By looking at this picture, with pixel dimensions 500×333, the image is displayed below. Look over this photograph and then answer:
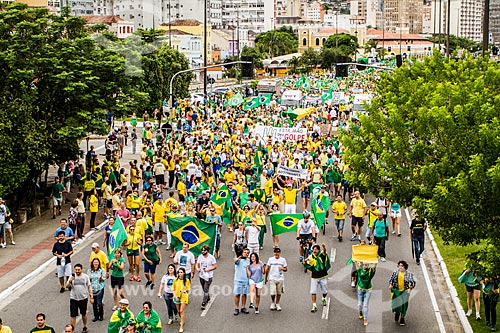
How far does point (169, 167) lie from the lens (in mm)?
33188

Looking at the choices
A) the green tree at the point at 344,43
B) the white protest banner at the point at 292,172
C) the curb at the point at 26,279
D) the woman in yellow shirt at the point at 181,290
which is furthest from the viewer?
the green tree at the point at 344,43

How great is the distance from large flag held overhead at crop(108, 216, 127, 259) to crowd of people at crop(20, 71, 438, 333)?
19.0 inches

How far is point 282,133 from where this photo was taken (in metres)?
37.1

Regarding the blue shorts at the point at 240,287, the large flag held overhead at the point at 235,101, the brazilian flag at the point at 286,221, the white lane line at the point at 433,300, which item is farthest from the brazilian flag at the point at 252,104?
the blue shorts at the point at 240,287

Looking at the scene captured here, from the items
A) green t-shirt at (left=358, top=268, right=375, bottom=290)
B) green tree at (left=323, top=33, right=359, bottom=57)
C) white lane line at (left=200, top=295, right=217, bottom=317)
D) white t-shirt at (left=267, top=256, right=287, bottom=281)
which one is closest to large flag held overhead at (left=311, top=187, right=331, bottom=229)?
white lane line at (left=200, top=295, right=217, bottom=317)

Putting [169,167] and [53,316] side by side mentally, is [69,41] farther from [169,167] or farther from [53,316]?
[53,316]

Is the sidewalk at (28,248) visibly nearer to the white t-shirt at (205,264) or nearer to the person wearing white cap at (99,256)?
the person wearing white cap at (99,256)

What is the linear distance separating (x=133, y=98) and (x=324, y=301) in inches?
627

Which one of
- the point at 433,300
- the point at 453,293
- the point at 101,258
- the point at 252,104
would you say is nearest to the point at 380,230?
the point at 453,293

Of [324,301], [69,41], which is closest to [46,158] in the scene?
[69,41]

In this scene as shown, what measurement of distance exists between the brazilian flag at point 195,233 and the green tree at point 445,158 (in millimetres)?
3454

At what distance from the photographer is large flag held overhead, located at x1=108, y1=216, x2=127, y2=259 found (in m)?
19.2

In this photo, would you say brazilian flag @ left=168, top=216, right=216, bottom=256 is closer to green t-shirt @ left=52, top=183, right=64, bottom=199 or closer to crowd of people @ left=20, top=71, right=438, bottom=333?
crowd of people @ left=20, top=71, right=438, bottom=333

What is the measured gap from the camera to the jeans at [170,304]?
16.8 metres
